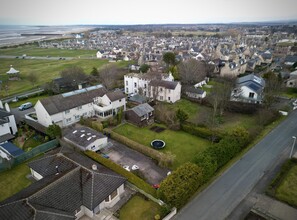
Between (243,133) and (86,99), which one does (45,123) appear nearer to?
(86,99)

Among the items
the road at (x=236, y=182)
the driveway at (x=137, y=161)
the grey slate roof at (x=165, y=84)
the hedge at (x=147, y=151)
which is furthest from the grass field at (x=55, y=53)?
the road at (x=236, y=182)

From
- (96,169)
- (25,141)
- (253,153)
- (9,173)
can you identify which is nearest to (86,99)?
(25,141)

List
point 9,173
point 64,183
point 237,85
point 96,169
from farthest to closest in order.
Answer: point 237,85
point 9,173
point 96,169
point 64,183

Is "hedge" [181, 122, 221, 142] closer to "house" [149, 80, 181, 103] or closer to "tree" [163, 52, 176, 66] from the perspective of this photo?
"house" [149, 80, 181, 103]

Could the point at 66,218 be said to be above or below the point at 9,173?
above

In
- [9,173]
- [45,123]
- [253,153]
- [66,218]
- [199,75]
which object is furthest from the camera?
[199,75]

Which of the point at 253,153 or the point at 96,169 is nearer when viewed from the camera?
the point at 96,169

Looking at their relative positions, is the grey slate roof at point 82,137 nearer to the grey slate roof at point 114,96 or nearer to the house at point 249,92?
the grey slate roof at point 114,96
